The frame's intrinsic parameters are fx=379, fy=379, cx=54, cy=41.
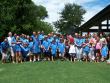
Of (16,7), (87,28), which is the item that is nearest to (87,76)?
(16,7)

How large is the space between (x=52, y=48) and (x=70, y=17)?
213 ft

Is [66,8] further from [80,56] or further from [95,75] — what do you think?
[95,75]

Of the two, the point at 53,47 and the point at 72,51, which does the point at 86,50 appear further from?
the point at 53,47

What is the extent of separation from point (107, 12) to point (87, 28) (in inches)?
390

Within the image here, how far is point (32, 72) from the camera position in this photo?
1595cm

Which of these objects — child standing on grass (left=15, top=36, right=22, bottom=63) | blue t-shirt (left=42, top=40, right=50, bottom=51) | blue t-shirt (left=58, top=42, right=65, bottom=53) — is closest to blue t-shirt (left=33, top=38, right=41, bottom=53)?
blue t-shirt (left=42, top=40, right=50, bottom=51)

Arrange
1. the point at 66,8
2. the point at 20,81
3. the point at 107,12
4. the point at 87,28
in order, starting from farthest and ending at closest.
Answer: the point at 66,8 → the point at 87,28 → the point at 107,12 → the point at 20,81

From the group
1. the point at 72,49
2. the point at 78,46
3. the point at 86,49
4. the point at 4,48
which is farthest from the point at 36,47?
the point at 86,49

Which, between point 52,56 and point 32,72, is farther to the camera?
point 52,56

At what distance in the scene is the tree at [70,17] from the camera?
8231 cm

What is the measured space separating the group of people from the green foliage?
8124mm

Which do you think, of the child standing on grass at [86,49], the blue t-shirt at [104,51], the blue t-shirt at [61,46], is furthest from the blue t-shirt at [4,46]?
the blue t-shirt at [104,51]

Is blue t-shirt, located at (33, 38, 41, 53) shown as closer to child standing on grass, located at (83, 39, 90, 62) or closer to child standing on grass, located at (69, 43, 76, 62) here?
child standing on grass, located at (69, 43, 76, 62)

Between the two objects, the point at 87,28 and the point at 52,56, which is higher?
the point at 87,28
